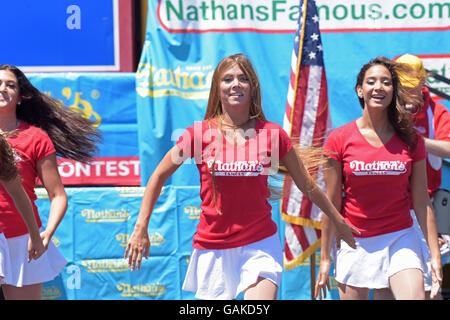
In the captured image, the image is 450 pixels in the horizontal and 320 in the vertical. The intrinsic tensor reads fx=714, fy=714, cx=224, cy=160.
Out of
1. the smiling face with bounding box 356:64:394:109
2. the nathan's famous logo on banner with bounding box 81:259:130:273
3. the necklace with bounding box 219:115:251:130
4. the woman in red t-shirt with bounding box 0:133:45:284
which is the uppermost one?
the smiling face with bounding box 356:64:394:109

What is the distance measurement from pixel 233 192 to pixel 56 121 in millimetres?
1565

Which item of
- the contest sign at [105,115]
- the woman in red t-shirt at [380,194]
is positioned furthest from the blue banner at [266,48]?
the woman in red t-shirt at [380,194]

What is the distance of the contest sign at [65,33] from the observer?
624 cm

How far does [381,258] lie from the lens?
4098mm

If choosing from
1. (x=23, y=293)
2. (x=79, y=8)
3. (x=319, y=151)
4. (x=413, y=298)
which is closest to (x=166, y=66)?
(x=79, y=8)

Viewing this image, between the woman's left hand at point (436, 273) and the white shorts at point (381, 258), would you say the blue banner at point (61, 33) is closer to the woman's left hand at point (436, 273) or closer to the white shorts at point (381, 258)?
the white shorts at point (381, 258)

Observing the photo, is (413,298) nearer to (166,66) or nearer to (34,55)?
(166,66)

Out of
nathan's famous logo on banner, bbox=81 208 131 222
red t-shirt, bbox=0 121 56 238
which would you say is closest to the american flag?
nathan's famous logo on banner, bbox=81 208 131 222

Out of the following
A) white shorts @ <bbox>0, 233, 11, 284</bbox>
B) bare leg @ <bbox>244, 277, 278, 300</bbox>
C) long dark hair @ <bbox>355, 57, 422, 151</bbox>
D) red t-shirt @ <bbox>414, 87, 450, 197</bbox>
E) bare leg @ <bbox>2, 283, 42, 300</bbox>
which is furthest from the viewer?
red t-shirt @ <bbox>414, 87, 450, 197</bbox>

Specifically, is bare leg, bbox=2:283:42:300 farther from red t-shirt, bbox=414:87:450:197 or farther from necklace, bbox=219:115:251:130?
red t-shirt, bbox=414:87:450:197

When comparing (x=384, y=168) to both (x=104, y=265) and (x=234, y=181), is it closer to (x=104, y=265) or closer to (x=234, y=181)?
(x=234, y=181)

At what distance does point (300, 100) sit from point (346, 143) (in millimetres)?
1101

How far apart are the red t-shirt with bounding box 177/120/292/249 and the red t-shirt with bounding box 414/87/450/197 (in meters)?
1.63

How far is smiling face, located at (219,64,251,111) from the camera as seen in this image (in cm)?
376
